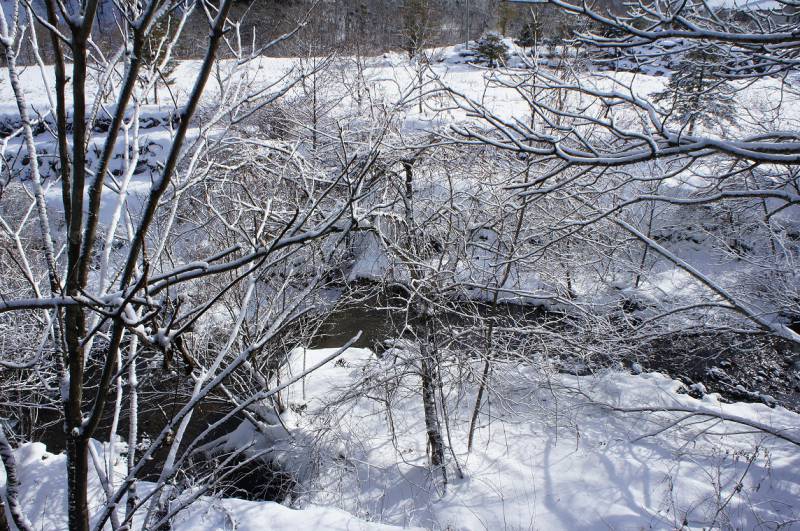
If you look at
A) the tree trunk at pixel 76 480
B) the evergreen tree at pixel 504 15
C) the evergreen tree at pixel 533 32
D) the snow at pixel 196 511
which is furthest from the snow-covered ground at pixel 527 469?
the evergreen tree at pixel 504 15

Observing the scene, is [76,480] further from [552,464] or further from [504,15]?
[504,15]

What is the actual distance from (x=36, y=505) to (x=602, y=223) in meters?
7.97

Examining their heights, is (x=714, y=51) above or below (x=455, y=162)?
above

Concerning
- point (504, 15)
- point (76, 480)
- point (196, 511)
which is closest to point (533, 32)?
point (196, 511)

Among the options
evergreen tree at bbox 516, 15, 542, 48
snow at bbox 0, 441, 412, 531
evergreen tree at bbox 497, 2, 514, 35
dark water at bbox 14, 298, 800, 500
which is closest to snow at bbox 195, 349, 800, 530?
dark water at bbox 14, 298, 800, 500

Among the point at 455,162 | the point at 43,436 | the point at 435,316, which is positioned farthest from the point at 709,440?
the point at 43,436

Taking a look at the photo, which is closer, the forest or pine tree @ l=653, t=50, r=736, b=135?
the forest

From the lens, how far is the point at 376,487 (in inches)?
257

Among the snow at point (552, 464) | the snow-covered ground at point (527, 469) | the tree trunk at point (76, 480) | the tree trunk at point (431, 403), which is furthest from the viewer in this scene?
the tree trunk at point (431, 403)

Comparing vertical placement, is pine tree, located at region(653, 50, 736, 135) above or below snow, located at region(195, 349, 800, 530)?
above

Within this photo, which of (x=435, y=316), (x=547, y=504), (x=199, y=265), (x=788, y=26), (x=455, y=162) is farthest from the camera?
(x=455, y=162)

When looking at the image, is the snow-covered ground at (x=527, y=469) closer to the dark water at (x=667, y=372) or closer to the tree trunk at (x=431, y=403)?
the tree trunk at (x=431, y=403)

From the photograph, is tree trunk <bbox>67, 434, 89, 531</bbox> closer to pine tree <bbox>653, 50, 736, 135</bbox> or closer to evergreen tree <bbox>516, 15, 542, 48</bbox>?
pine tree <bbox>653, 50, 736, 135</bbox>

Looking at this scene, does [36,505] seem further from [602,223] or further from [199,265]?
[602,223]
